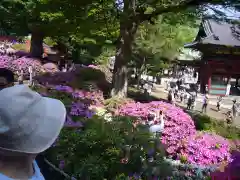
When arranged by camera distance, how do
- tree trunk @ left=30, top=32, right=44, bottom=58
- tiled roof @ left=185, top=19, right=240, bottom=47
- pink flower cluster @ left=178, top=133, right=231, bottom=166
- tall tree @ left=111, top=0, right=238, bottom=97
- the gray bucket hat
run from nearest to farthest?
the gray bucket hat, pink flower cluster @ left=178, top=133, right=231, bottom=166, tall tree @ left=111, top=0, right=238, bottom=97, tree trunk @ left=30, top=32, right=44, bottom=58, tiled roof @ left=185, top=19, right=240, bottom=47

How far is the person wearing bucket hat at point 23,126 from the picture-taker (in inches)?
52.3

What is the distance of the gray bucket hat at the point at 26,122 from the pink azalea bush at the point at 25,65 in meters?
19.2

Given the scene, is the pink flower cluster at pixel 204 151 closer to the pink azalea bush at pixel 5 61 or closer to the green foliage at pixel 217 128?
the green foliage at pixel 217 128

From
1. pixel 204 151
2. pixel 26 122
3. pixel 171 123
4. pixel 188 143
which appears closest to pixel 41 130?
pixel 26 122

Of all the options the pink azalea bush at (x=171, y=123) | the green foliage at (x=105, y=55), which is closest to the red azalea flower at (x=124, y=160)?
the pink azalea bush at (x=171, y=123)

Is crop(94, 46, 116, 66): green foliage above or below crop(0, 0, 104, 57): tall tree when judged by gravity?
below

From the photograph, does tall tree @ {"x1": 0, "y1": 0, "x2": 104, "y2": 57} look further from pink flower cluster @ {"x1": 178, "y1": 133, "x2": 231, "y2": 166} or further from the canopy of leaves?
pink flower cluster @ {"x1": 178, "y1": 133, "x2": 231, "y2": 166}

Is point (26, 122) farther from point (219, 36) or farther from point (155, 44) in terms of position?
point (219, 36)

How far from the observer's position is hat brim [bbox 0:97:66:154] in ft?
4.39

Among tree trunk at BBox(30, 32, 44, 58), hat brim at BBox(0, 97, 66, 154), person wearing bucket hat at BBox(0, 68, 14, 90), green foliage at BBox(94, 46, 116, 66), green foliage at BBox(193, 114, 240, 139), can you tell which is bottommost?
green foliage at BBox(193, 114, 240, 139)

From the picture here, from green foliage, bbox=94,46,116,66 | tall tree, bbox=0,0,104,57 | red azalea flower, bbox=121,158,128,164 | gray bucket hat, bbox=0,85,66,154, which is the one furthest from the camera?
green foliage, bbox=94,46,116,66

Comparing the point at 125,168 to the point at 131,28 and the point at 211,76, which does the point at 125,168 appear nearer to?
the point at 131,28

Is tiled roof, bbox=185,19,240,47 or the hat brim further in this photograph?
tiled roof, bbox=185,19,240,47

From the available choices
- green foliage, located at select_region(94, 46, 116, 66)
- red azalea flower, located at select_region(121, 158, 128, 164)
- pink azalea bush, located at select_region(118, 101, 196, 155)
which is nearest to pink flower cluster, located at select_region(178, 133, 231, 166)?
pink azalea bush, located at select_region(118, 101, 196, 155)
